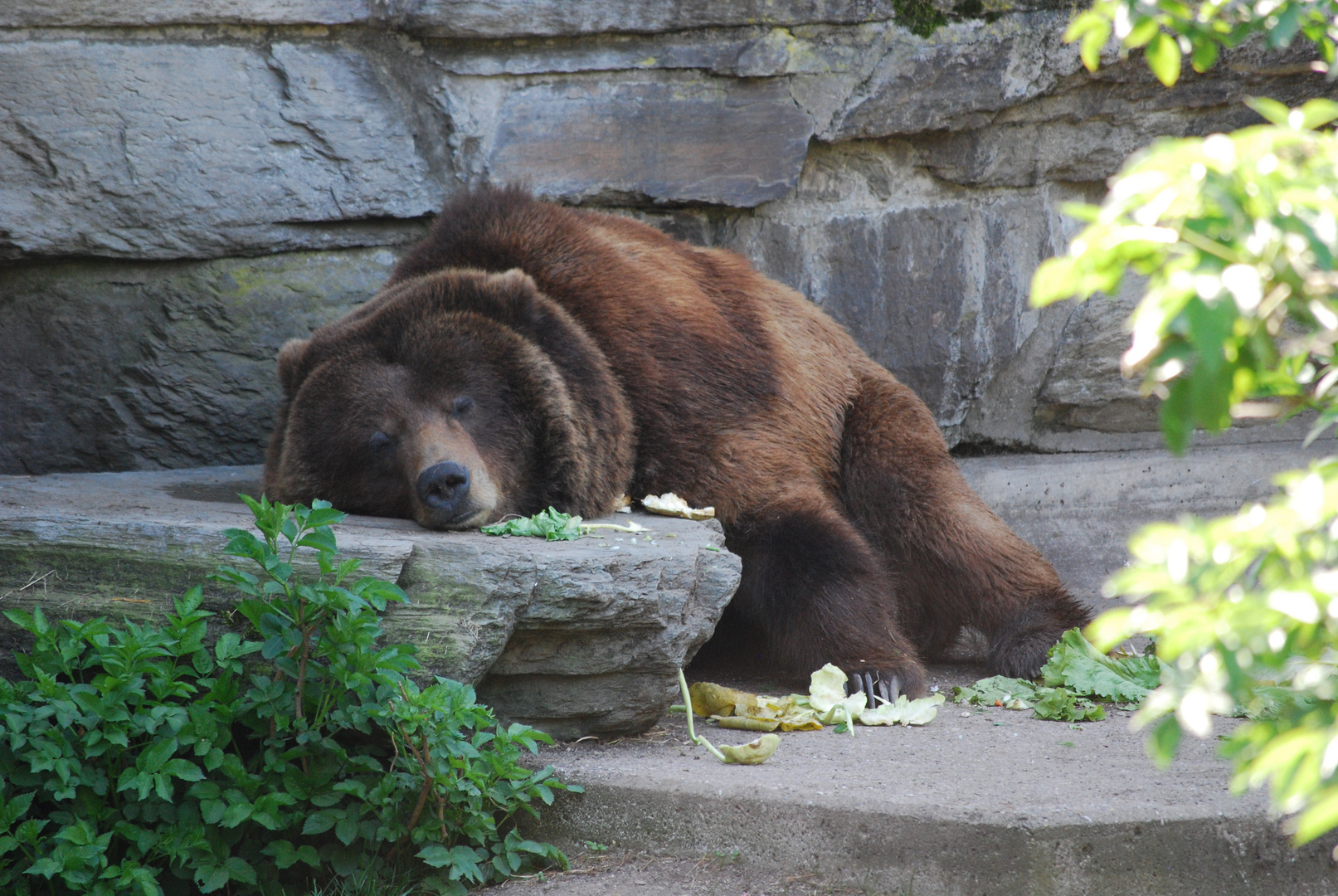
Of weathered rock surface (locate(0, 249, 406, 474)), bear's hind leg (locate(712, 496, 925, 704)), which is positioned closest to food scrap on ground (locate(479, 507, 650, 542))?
bear's hind leg (locate(712, 496, 925, 704))

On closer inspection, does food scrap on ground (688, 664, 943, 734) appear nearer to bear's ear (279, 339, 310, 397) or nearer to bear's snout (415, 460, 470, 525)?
bear's snout (415, 460, 470, 525)

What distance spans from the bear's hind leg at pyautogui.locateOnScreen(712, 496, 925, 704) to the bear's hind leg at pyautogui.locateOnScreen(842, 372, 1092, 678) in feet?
1.40

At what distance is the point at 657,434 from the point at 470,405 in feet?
2.06

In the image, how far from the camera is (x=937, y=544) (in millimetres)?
4309

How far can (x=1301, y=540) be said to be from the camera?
3.58ft

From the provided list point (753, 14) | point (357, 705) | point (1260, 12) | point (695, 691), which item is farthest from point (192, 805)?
point (753, 14)

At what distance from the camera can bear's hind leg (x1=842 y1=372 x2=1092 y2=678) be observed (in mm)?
4277

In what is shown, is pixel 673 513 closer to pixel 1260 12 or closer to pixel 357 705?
pixel 357 705

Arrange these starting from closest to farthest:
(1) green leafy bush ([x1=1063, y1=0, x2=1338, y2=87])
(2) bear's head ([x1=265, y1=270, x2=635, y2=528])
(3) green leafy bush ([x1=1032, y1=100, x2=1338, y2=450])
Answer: (3) green leafy bush ([x1=1032, y1=100, x2=1338, y2=450]), (1) green leafy bush ([x1=1063, y1=0, x2=1338, y2=87]), (2) bear's head ([x1=265, y1=270, x2=635, y2=528])

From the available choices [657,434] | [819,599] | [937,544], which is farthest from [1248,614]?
[937,544]

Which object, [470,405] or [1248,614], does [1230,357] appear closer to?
[1248,614]

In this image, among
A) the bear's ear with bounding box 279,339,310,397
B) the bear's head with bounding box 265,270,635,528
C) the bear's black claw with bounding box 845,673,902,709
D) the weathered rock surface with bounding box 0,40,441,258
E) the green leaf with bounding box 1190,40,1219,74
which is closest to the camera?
the green leaf with bounding box 1190,40,1219,74

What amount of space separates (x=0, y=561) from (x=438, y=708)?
115 cm

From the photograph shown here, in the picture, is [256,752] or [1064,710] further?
[1064,710]
